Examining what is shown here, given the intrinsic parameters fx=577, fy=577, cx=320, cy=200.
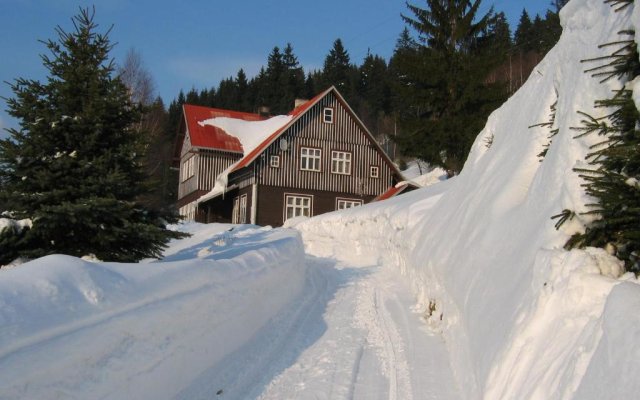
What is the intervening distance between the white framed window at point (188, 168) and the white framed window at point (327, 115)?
9437 mm

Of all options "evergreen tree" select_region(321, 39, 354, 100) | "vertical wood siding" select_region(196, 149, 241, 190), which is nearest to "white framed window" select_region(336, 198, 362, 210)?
"vertical wood siding" select_region(196, 149, 241, 190)

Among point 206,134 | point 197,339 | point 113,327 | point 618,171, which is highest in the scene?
point 206,134

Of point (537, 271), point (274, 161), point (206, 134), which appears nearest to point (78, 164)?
point (537, 271)

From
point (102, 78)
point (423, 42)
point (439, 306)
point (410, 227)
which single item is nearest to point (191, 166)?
point (423, 42)

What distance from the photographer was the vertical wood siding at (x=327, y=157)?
33.1 meters

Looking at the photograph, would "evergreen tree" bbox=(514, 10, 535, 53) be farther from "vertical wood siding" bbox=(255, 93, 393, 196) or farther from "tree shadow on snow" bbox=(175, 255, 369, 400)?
"tree shadow on snow" bbox=(175, 255, 369, 400)

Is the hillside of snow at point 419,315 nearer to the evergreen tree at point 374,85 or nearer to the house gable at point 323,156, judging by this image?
the house gable at point 323,156

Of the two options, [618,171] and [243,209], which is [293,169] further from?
[618,171]

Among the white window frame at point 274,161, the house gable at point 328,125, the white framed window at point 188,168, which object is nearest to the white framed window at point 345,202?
the house gable at point 328,125

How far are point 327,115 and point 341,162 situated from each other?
2926mm

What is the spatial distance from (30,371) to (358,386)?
3.42 meters

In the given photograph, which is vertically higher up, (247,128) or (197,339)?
(247,128)

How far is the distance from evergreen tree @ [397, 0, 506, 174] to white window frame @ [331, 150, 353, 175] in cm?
535

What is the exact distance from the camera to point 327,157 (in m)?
34.3
